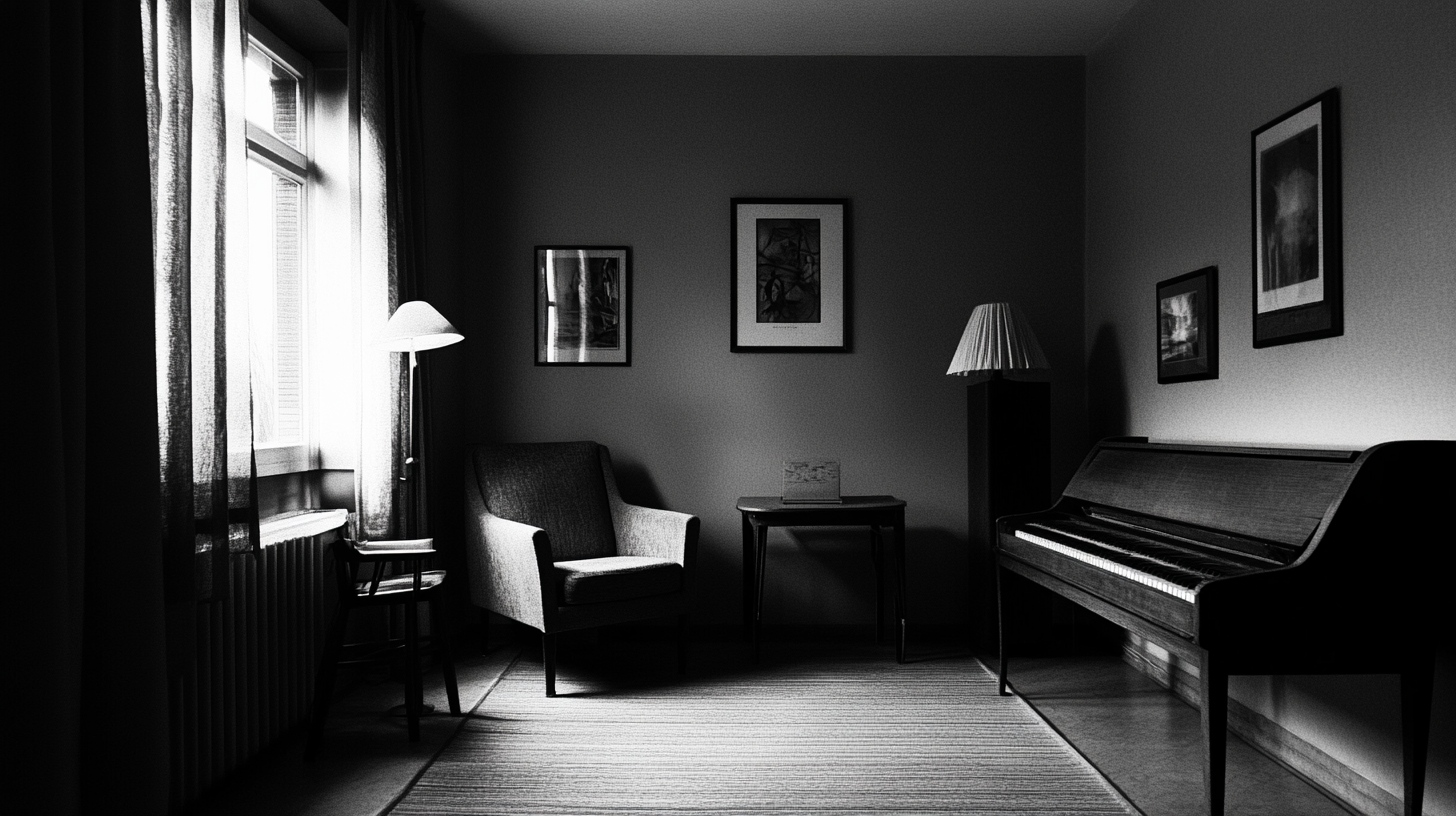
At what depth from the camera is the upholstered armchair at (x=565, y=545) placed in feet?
11.1

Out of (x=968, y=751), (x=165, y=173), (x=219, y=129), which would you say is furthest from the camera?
(x=968, y=751)

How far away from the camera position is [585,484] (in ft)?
13.5

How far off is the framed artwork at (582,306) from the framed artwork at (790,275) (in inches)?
21.1

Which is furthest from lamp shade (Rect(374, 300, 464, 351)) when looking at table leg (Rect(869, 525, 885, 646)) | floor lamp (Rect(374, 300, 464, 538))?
table leg (Rect(869, 525, 885, 646))

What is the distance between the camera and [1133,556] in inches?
96.0

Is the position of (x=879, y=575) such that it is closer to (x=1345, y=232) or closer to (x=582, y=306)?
(x=582, y=306)

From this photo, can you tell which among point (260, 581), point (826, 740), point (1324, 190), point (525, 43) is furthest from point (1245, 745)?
point (525, 43)

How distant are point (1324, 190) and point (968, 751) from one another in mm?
1889

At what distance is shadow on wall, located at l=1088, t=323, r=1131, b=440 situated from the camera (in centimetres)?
398

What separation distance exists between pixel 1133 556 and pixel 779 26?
2.69 metres

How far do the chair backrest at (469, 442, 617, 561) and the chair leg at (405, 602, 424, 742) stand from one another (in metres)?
1.11

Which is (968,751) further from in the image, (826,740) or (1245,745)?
(1245,745)

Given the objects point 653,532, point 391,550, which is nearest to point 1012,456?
point 653,532

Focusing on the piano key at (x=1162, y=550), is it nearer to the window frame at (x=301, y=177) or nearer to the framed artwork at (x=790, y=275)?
the framed artwork at (x=790, y=275)
